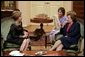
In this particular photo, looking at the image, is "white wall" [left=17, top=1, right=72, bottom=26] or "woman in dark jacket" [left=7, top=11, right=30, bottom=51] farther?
"white wall" [left=17, top=1, right=72, bottom=26]

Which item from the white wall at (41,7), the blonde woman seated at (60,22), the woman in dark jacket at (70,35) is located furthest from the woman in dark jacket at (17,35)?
the white wall at (41,7)

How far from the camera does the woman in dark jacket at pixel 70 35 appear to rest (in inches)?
179

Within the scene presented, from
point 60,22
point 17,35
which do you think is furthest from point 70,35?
point 17,35

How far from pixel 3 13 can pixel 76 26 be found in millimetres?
4131

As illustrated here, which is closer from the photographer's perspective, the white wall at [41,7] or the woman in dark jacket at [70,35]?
the woman in dark jacket at [70,35]

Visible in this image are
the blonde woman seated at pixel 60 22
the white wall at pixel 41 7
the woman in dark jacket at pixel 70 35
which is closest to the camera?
the woman in dark jacket at pixel 70 35

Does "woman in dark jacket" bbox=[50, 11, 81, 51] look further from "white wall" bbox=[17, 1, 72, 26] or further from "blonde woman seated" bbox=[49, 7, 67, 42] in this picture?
"white wall" bbox=[17, 1, 72, 26]

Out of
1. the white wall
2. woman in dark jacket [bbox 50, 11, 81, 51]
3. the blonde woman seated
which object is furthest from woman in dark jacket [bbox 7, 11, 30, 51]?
the white wall

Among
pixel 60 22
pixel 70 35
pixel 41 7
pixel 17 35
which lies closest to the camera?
pixel 70 35

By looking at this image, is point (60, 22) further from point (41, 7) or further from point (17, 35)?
point (41, 7)

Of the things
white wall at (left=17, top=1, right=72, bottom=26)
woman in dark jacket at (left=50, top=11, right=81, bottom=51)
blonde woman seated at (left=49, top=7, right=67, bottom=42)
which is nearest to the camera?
woman in dark jacket at (left=50, top=11, right=81, bottom=51)

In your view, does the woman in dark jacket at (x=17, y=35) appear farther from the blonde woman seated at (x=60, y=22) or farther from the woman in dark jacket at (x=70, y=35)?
the blonde woman seated at (x=60, y=22)

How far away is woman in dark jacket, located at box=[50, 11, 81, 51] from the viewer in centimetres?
456

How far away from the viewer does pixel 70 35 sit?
15.1 ft
